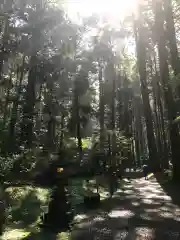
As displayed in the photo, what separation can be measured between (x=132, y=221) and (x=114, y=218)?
83 centimetres

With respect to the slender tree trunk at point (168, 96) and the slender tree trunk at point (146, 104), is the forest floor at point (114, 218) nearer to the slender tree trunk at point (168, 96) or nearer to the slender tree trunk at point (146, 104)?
the slender tree trunk at point (168, 96)

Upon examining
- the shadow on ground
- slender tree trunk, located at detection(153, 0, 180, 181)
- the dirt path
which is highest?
slender tree trunk, located at detection(153, 0, 180, 181)

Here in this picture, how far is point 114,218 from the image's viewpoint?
10008mm

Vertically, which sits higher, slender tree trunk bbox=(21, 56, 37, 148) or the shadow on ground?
slender tree trunk bbox=(21, 56, 37, 148)

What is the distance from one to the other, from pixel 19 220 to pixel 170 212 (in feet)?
16.2

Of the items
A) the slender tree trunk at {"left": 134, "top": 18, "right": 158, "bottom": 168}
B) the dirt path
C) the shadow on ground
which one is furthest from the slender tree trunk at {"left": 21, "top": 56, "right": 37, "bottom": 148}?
the dirt path

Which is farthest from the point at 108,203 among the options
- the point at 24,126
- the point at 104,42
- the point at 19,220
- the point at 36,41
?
the point at 104,42

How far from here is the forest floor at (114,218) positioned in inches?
311

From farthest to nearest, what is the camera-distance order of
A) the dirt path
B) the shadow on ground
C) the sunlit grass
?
the shadow on ground → the sunlit grass → the dirt path

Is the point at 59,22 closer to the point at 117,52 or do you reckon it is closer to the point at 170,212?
the point at 117,52

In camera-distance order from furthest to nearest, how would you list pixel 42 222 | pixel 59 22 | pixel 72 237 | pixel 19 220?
pixel 59 22
pixel 19 220
pixel 42 222
pixel 72 237

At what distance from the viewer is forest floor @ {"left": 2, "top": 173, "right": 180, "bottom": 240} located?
311 inches

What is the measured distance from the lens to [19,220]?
10.1 m

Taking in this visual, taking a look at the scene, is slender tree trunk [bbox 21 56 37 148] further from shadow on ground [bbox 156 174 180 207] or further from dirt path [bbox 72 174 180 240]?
dirt path [bbox 72 174 180 240]
